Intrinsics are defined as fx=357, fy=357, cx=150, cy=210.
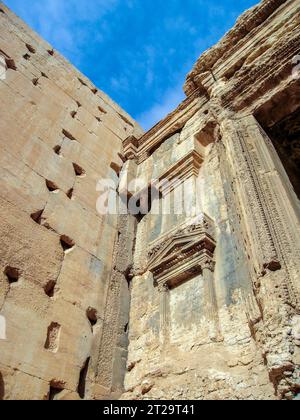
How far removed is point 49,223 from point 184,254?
6.86 feet

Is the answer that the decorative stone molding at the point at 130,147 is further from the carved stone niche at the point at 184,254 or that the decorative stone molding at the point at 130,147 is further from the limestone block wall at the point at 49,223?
the carved stone niche at the point at 184,254

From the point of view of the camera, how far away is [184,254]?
16.3ft

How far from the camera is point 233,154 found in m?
4.93

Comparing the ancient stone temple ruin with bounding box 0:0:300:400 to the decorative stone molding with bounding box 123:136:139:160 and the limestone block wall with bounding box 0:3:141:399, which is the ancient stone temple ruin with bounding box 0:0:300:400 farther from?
the decorative stone molding with bounding box 123:136:139:160

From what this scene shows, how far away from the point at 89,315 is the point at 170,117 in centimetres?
461

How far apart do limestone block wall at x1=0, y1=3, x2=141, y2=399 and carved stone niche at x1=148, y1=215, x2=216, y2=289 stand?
1034 millimetres

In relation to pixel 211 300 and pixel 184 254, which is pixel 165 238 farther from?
pixel 211 300

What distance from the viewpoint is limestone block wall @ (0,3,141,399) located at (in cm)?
422

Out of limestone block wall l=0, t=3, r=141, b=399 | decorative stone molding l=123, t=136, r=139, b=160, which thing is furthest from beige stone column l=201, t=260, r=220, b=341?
decorative stone molding l=123, t=136, r=139, b=160

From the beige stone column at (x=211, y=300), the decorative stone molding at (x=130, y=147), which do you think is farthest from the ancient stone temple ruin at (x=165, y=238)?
the decorative stone molding at (x=130, y=147)

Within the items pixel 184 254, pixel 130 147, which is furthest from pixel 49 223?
pixel 130 147

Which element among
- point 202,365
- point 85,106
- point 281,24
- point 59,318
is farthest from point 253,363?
point 85,106

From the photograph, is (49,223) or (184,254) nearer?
(184,254)

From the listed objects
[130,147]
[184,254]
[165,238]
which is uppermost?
[130,147]
